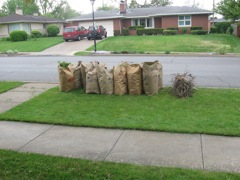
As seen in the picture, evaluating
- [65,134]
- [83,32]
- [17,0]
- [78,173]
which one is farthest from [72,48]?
[17,0]

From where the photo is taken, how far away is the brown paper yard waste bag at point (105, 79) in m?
8.57

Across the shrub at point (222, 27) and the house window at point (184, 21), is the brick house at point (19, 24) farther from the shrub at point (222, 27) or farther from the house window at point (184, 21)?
the shrub at point (222, 27)

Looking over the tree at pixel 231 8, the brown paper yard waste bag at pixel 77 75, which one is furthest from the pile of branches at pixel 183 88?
the tree at pixel 231 8

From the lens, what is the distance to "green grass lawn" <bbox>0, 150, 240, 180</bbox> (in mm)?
3979

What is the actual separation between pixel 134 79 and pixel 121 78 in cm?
39

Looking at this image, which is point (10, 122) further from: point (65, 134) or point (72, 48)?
point (72, 48)

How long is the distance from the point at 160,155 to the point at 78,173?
1402 millimetres

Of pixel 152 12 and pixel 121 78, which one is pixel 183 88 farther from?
pixel 152 12

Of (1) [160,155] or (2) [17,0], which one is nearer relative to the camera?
(1) [160,155]

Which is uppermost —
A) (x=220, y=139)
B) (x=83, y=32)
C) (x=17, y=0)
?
(x=17, y=0)

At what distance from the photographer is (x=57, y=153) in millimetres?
4895

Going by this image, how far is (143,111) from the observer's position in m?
7.11

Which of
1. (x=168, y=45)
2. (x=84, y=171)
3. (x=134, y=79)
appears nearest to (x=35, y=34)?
(x=168, y=45)

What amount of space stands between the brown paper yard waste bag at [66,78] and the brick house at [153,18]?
32070 mm
